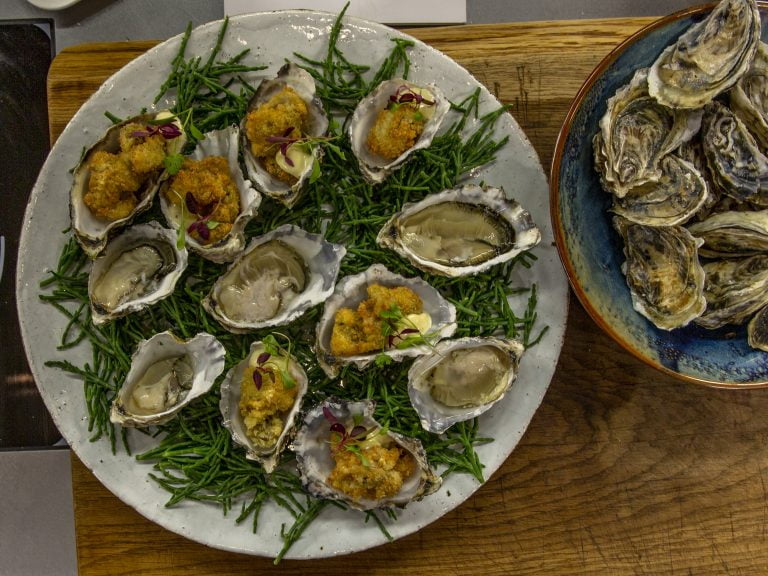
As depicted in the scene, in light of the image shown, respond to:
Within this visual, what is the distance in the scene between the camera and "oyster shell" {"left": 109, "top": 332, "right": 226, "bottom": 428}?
4.48 ft

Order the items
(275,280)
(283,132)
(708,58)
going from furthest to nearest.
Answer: (275,280)
(283,132)
(708,58)

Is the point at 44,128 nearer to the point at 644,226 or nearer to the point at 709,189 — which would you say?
the point at 644,226

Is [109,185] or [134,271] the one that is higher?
[109,185]

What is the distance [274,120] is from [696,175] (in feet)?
2.77

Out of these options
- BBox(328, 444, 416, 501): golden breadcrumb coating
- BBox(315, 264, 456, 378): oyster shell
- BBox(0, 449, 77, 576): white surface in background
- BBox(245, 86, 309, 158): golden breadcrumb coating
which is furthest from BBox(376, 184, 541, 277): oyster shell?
BBox(0, 449, 77, 576): white surface in background

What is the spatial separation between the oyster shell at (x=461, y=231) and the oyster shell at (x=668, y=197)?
7.7 inches

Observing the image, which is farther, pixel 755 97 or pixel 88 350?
pixel 88 350

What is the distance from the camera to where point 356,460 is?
137 centimetres

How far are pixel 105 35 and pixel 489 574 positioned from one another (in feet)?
5.30

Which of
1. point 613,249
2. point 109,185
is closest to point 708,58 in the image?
point 613,249

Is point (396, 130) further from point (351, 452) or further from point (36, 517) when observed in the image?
point (36, 517)

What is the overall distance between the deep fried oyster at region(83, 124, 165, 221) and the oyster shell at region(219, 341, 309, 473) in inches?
16.3

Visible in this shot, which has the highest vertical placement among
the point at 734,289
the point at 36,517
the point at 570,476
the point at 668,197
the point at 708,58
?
the point at 708,58

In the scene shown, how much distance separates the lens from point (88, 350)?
1.43 metres
